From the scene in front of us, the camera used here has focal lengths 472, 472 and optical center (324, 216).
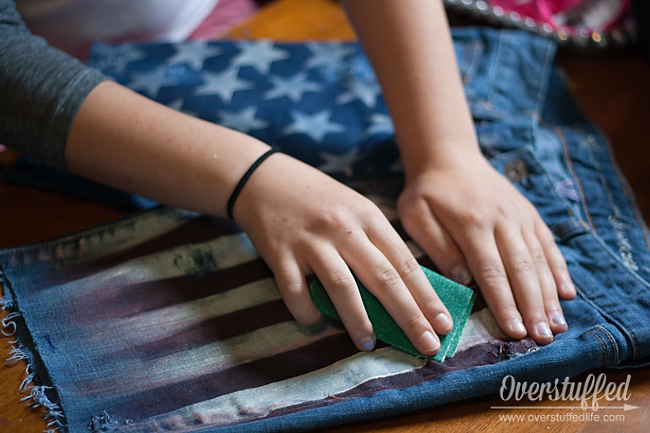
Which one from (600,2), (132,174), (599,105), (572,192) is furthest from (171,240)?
(600,2)

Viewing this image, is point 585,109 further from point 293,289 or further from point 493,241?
point 293,289

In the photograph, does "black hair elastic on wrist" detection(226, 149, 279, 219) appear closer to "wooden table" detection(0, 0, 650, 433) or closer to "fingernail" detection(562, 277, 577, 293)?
"wooden table" detection(0, 0, 650, 433)

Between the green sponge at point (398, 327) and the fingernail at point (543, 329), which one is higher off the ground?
the green sponge at point (398, 327)

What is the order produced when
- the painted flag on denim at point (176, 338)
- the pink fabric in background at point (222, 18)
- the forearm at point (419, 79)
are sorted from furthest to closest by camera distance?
the pink fabric in background at point (222, 18) < the forearm at point (419, 79) < the painted flag on denim at point (176, 338)

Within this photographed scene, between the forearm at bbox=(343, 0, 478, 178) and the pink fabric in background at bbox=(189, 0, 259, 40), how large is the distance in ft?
1.18

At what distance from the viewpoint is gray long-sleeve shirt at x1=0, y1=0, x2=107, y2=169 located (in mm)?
540

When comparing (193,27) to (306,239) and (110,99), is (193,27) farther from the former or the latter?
(306,239)

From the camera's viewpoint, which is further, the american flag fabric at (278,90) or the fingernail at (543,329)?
the american flag fabric at (278,90)

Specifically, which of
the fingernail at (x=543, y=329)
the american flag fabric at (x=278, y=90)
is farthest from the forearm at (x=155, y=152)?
the fingernail at (x=543, y=329)

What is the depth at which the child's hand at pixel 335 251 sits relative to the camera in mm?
490

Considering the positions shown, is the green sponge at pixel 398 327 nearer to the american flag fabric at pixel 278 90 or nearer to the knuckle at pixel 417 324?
the knuckle at pixel 417 324

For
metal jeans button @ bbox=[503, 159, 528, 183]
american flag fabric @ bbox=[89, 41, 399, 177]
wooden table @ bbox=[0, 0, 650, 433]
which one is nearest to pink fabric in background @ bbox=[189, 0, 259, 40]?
wooden table @ bbox=[0, 0, 650, 433]

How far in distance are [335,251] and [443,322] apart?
13cm

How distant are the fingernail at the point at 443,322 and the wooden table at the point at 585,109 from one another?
0.08 m
